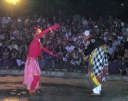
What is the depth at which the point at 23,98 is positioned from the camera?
15.2m

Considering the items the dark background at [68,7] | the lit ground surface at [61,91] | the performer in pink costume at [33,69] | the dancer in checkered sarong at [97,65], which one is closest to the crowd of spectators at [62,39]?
the dark background at [68,7]

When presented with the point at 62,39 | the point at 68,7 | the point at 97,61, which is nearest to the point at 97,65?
the point at 97,61

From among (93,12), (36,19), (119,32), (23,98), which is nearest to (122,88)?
(23,98)

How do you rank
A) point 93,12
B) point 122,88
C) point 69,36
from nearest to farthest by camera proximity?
point 122,88, point 69,36, point 93,12

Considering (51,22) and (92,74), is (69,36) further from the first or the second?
(92,74)

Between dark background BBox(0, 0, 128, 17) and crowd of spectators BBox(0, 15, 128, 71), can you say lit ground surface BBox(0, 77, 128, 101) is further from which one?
dark background BBox(0, 0, 128, 17)

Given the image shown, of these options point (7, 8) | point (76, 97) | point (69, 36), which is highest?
point (7, 8)

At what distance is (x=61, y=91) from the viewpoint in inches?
679

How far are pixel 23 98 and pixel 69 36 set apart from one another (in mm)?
11744

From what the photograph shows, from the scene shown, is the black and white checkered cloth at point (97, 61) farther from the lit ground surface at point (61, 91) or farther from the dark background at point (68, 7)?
the dark background at point (68, 7)

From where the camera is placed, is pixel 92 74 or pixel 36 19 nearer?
pixel 92 74

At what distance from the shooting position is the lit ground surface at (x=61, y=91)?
15305 mm

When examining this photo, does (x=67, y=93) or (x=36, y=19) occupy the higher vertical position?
(x=36, y=19)

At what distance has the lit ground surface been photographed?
603 inches
